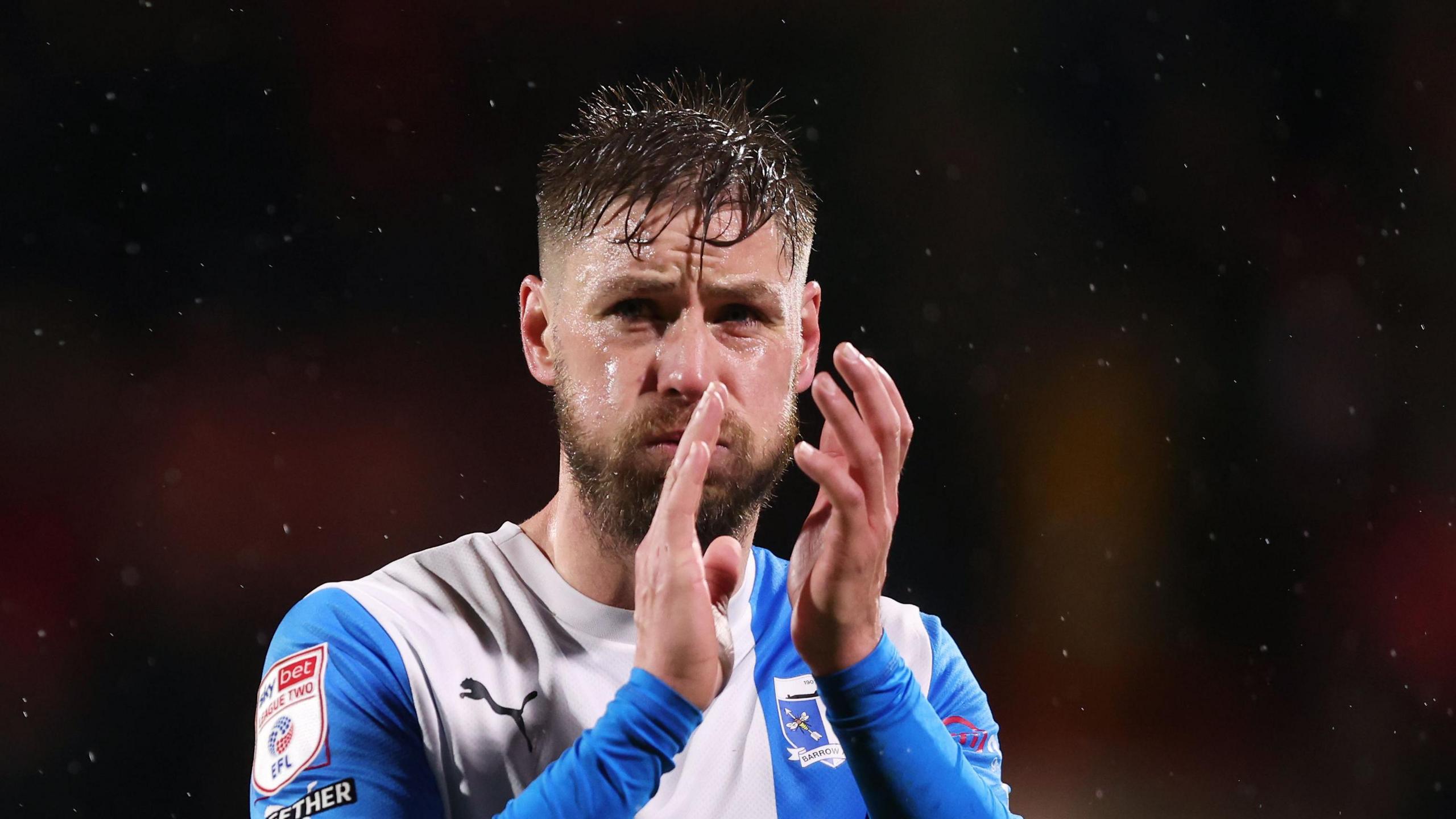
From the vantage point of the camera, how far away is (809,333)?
2.00 metres

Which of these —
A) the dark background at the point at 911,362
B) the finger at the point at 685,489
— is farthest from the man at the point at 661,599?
the dark background at the point at 911,362

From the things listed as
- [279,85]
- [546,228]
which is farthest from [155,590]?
[546,228]

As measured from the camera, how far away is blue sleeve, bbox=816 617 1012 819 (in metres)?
1.49

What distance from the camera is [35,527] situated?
10.4 ft

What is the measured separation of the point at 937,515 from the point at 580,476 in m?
2.03

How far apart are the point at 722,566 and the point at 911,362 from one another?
2112 millimetres

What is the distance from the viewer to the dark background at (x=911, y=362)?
3186 millimetres

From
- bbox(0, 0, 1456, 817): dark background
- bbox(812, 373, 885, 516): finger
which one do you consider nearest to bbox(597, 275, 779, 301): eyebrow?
bbox(812, 373, 885, 516): finger

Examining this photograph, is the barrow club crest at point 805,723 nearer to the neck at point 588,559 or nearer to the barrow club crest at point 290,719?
the neck at point 588,559

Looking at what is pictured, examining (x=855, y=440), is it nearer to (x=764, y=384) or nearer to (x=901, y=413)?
(x=901, y=413)

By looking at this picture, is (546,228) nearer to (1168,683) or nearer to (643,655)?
(643,655)

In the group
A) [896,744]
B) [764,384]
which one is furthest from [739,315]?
[896,744]

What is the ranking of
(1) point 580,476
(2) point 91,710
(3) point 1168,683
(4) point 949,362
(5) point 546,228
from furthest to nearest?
(3) point 1168,683 < (4) point 949,362 < (2) point 91,710 < (5) point 546,228 < (1) point 580,476

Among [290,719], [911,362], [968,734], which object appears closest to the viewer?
[290,719]
